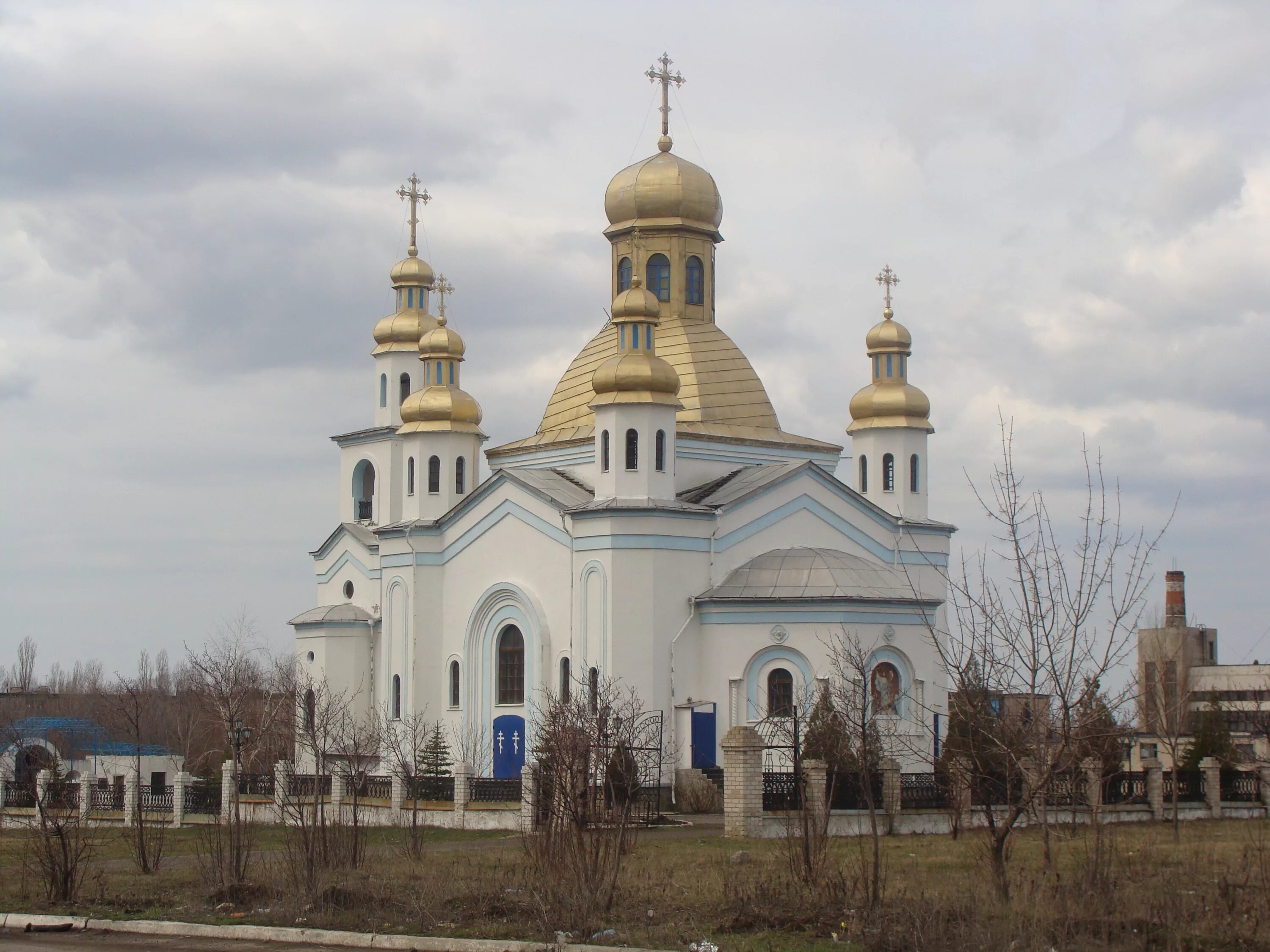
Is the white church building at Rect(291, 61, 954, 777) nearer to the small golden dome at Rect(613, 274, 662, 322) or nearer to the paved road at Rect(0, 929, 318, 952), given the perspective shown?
the small golden dome at Rect(613, 274, 662, 322)

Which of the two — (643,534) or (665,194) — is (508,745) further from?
(665,194)

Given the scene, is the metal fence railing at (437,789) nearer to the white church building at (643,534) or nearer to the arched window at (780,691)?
the white church building at (643,534)

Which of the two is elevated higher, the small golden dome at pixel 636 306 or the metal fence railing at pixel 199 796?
the small golden dome at pixel 636 306

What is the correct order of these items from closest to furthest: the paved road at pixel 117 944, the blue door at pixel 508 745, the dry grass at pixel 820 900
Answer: the dry grass at pixel 820 900
the paved road at pixel 117 944
the blue door at pixel 508 745

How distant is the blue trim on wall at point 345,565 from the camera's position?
117 ft

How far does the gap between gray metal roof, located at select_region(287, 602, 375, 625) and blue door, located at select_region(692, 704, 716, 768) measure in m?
8.74

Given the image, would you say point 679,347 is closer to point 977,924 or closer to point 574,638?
point 574,638

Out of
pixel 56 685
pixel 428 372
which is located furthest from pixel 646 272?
pixel 56 685

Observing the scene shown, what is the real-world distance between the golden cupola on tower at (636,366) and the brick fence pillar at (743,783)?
8.71 m

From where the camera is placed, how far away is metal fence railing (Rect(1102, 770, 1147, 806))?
24172mm

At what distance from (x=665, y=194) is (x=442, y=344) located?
17.8 feet

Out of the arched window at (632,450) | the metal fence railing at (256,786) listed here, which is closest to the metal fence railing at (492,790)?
the metal fence railing at (256,786)

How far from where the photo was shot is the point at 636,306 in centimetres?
2900

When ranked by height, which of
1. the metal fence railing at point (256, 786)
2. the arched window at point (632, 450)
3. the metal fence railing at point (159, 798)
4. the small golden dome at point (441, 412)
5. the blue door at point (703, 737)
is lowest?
the metal fence railing at point (159, 798)
